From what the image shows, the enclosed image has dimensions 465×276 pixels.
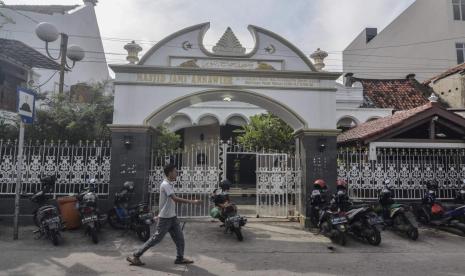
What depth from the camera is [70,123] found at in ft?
33.3

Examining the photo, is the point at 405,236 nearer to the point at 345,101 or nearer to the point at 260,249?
the point at 260,249

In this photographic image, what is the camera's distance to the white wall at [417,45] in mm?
19172

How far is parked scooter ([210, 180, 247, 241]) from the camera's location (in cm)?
705

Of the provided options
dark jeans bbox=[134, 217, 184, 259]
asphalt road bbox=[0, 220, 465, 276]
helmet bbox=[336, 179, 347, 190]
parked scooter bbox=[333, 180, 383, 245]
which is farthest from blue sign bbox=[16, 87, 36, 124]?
helmet bbox=[336, 179, 347, 190]

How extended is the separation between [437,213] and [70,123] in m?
9.72

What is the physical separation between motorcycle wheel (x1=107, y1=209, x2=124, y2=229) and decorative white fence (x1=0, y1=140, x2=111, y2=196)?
90 centimetres

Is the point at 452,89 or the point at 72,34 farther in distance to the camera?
the point at 72,34

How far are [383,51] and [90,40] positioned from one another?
17882 mm

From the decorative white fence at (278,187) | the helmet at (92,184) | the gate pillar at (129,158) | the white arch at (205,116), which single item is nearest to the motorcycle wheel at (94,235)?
the helmet at (92,184)

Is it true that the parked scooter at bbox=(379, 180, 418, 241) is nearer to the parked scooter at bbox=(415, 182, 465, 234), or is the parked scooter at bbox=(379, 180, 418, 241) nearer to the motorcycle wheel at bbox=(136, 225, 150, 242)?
the parked scooter at bbox=(415, 182, 465, 234)

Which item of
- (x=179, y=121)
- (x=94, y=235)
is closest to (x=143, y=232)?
(x=94, y=235)

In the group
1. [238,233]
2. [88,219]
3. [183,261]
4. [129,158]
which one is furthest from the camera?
[129,158]

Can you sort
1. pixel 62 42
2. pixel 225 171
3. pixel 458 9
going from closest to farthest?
pixel 225 171 < pixel 62 42 < pixel 458 9

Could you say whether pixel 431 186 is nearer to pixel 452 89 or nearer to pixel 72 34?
pixel 452 89
